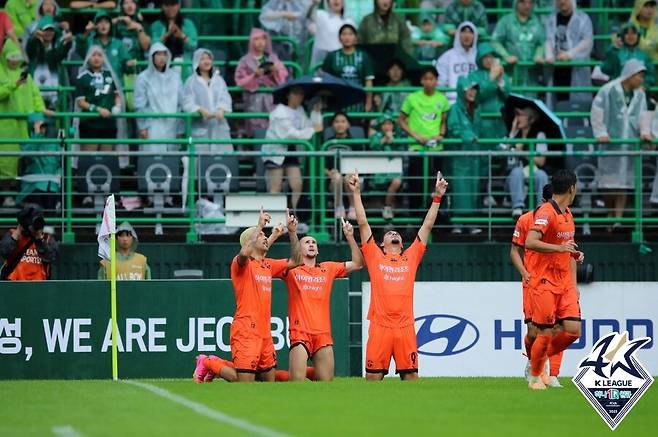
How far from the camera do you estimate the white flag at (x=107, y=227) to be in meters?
17.7

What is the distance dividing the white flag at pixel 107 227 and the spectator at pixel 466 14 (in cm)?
927

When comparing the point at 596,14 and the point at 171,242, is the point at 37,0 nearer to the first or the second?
the point at 171,242

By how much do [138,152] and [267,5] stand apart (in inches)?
199

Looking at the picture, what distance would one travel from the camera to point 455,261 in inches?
872

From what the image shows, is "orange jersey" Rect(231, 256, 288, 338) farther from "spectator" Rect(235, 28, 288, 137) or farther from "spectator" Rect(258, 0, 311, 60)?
"spectator" Rect(258, 0, 311, 60)

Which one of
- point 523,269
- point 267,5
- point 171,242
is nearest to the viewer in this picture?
point 523,269

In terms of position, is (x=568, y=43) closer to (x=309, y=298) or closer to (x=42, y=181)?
(x=309, y=298)

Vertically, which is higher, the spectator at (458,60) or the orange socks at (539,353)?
the spectator at (458,60)

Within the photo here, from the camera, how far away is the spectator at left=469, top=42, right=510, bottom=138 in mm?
23172

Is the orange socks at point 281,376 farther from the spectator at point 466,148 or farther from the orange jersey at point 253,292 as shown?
the spectator at point 466,148

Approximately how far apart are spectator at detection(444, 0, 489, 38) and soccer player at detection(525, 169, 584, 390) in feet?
33.8

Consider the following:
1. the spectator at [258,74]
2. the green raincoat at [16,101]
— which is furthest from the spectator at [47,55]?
the spectator at [258,74]

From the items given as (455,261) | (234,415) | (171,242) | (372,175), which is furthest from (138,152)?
(234,415)

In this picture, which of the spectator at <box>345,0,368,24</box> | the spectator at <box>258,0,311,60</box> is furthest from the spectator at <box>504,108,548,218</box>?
the spectator at <box>345,0,368,24</box>
